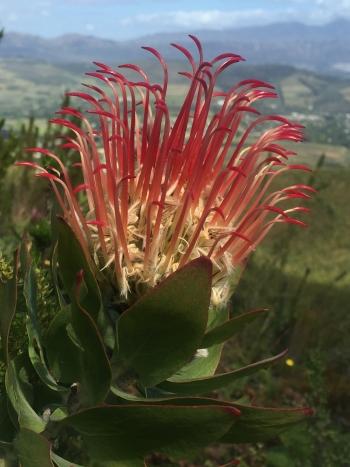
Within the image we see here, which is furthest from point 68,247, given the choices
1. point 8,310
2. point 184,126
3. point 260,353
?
point 260,353

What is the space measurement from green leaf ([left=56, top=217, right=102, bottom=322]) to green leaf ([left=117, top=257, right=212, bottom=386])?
0.08m

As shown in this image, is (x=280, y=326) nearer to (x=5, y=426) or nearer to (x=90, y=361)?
(x=5, y=426)

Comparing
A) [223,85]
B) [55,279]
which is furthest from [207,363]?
[223,85]

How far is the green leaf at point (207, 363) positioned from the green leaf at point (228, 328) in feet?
0.37

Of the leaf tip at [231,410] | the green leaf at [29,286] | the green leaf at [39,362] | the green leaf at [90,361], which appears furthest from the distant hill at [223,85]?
the leaf tip at [231,410]

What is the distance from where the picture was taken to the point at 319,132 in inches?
2928

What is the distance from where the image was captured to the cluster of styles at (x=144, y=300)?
1085 mm

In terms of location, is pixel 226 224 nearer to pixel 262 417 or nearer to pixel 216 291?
pixel 216 291

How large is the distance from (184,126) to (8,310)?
0.60 metres

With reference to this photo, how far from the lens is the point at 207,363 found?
1.39 meters

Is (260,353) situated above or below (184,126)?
below

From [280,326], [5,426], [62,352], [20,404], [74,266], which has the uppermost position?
[74,266]

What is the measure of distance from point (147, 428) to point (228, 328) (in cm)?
28

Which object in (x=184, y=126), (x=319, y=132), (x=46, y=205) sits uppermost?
(x=184, y=126)
